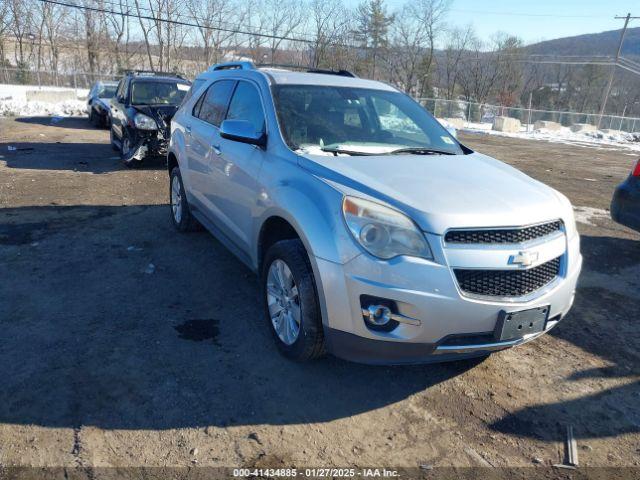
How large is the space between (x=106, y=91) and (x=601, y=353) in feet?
61.2

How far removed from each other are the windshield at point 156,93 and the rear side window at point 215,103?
6.60 meters

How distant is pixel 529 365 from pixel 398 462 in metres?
1.45

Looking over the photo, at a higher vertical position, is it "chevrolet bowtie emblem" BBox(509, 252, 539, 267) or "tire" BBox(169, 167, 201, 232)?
"chevrolet bowtie emblem" BBox(509, 252, 539, 267)

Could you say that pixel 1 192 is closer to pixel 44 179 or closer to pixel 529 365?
pixel 44 179

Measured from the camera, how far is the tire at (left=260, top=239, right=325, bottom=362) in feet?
9.76

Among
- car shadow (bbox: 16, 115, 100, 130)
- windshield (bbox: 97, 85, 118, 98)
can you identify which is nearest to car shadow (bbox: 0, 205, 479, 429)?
windshield (bbox: 97, 85, 118, 98)

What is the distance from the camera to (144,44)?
42969 mm

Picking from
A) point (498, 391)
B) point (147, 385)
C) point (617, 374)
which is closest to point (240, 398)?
point (147, 385)

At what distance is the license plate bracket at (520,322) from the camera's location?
2.70 meters

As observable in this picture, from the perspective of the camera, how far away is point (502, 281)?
2721mm

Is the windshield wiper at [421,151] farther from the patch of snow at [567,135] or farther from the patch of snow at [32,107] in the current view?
the patch of snow at [567,135]

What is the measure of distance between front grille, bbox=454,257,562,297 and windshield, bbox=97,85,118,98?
18213 millimetres

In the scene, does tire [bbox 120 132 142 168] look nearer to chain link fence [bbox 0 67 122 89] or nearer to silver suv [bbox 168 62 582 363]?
silver suv [bbox 168 62 582 363]

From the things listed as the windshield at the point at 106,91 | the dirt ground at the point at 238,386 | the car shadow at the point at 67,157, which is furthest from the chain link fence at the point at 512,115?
the dirt ground at the point at 238,386
